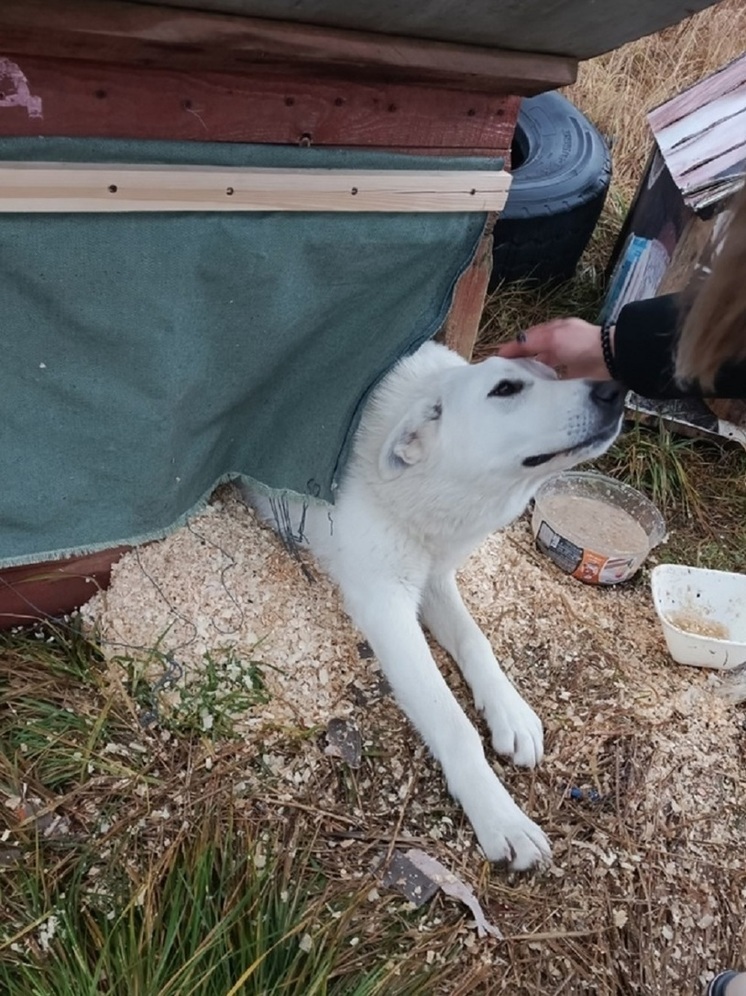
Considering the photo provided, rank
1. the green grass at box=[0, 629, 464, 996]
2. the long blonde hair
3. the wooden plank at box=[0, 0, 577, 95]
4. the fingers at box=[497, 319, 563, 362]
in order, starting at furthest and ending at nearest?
the fingers at box=[497, 319, 563, 362] < the green grass at box=[0, 629, 464, 996] < the wooden plank at box=[0, 0, 577, 95] < the long blonde hair

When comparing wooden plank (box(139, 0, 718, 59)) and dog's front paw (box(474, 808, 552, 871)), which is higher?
wooden plank (box(139, 0, 718, 59))

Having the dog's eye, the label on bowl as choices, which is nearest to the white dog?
the dog's eye

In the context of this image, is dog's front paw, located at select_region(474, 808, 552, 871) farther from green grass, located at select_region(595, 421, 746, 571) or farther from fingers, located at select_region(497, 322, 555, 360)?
green grass, located at select_region(595, 421, 746, 571)

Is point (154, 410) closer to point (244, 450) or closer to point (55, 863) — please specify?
point (244, 450)

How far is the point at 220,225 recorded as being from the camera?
1953 millimetres

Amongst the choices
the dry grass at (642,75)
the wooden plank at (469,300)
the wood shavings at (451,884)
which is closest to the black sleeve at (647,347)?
the wooden plank at (469,300)

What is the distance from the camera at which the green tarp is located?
186 cm

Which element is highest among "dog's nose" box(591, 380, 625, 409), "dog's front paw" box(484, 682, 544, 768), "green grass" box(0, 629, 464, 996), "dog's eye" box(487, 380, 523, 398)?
"dog's nose" box(591, 380, 625, 409)

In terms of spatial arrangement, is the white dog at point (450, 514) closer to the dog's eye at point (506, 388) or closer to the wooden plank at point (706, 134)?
the dog's eye at point (506, 388)

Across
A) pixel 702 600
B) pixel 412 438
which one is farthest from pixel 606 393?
pixel 702 600

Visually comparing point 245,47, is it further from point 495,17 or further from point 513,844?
point 513,844

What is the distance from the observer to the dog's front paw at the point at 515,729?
2.39 metres

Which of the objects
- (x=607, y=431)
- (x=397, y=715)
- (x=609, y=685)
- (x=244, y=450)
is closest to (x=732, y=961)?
(x=609, y=685)

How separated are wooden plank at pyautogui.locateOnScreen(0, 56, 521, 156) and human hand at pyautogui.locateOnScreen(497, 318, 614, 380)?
524 millimetres
